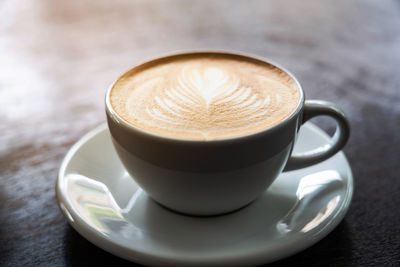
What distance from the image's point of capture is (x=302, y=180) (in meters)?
0.70

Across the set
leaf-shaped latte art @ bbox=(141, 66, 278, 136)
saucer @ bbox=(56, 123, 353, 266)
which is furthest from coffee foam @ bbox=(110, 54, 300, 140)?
saucer @ bbox=(56, 123, 353, 266)

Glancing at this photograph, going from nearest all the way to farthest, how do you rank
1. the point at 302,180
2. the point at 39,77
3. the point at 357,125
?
the point at 302,180
the point at 357,125
the point at 39,77

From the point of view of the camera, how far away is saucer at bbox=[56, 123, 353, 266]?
0.52 m

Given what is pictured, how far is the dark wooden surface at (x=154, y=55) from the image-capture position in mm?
596

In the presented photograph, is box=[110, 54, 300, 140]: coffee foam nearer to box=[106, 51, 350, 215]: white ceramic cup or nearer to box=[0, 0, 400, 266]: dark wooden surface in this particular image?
box=[106, 51, 350, 215]: white ceramic cup

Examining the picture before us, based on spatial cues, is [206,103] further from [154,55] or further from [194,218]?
[154,55]

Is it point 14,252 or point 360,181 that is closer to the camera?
point 14,252

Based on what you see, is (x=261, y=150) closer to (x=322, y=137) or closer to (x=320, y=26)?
(x=322, y=137)

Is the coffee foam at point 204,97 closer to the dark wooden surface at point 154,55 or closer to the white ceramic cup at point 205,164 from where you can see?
the white ceramic cup at point 205,164

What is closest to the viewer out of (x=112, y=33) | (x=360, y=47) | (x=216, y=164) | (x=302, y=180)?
(x=216, y=164)

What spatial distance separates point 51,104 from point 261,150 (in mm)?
598

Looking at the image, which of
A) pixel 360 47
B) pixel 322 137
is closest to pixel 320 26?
pixel 360 47

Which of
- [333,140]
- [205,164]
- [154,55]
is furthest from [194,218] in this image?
[154,55]

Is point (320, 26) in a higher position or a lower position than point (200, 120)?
lower
